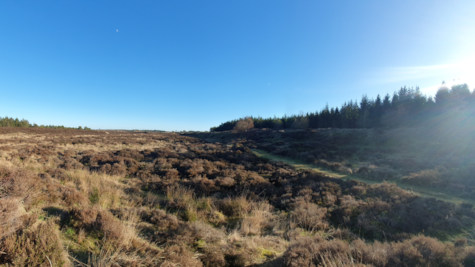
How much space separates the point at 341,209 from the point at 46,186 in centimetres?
1071

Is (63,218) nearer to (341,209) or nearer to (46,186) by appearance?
(46,186)

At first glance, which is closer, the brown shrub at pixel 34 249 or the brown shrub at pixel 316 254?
the brown shrub at pixel 34 249

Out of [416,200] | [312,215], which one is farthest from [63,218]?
[416,200]

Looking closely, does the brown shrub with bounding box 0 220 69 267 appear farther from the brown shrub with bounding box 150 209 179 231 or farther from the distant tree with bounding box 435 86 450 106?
the distant tree with bounding box 435 86 450 106

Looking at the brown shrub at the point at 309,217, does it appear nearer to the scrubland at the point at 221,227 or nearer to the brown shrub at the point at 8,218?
the scrubland at the point at 221,227

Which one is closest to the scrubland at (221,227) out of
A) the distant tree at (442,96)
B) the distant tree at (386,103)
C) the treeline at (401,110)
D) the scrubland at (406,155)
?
the scrubland at (406,155)

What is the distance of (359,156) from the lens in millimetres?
21156

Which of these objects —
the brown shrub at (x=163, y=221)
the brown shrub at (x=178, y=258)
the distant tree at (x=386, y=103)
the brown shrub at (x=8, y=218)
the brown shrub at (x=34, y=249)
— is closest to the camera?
the brown shrub at (x=34, y=249)

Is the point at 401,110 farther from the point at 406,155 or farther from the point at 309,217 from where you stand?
the point at 309,217

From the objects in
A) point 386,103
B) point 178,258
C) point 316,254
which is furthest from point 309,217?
point 386,103

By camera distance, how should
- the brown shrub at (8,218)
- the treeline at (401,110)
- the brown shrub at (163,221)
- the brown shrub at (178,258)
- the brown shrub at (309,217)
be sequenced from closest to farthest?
the brown shrub at (8,218) → the brown shrub at (178,258) → the brown shrub at (163,221) → the brown shrub at (309,217) → the treeline at (401,110)

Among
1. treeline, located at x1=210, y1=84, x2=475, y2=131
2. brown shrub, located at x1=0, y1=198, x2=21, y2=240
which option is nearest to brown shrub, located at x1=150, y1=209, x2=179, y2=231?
brown shrub, located at x1=0, y1=198, x2=21, y2=240

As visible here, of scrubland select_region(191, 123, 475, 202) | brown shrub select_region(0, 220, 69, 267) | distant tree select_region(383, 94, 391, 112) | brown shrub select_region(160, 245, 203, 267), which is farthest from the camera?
distant tree select_region(383, 94, 391, 112)

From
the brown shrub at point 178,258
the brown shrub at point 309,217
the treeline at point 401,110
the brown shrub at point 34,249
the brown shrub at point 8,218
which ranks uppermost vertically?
the treeline at point 401,110
